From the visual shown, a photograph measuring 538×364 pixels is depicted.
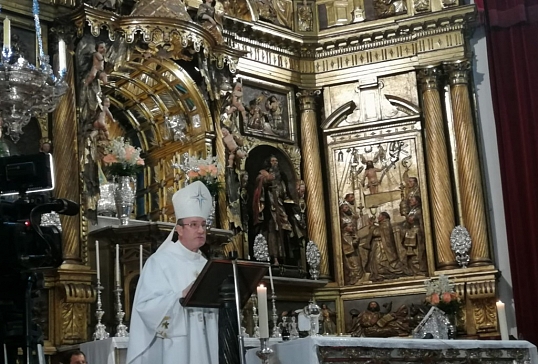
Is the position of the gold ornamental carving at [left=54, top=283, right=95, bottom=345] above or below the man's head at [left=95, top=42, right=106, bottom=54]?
below

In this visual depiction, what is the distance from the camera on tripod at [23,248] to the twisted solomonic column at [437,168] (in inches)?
320

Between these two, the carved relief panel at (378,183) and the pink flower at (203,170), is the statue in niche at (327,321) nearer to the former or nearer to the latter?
the carved relief panel at (378,183)

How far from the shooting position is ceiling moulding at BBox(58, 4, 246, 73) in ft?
34.1

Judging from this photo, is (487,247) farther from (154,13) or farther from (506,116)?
(154,13)

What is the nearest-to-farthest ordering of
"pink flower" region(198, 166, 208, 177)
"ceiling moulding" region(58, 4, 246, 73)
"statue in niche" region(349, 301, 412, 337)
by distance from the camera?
1. "ceiling moulding" region(58, 4, 246, 73)
2. "pink flower" region(198, 166, 208, 177)
3. "statue in niche" region(349, 301, 412, 337)

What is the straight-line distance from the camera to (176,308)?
5.36 m

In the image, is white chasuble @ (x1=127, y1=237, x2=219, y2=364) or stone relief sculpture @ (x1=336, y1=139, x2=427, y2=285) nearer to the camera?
white chasuble @ (x1=127, y1=237, x2=219, y2=364)

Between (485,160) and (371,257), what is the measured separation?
2.18 m

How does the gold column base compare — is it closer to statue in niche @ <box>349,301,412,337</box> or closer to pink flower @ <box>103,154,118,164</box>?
pink flower @ <box>103,154,118,164</box>

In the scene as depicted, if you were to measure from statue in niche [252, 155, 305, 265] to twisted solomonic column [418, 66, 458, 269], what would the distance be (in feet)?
6.32

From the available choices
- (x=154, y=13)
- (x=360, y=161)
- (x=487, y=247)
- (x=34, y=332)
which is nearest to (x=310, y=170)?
(x=360, y=161)

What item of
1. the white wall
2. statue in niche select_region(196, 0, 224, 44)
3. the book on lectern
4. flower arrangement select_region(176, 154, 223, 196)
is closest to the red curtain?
the white wall

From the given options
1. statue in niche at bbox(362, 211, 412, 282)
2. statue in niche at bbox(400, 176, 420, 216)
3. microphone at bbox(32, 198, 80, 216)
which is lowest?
microphone at bbox(32, 198, 80, 216)

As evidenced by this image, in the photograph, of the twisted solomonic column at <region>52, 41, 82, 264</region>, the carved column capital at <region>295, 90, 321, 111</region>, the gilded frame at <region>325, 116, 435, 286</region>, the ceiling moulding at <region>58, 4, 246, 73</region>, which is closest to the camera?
the twisted solomonic column at <region>52, 41, 82, 264</region>
